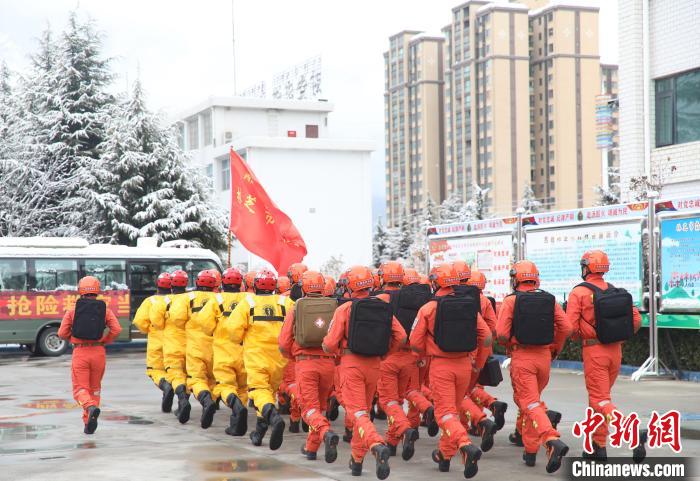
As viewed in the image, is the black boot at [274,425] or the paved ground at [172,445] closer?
the paved ground at [172,445]

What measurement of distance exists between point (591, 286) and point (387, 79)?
153381 millimetres

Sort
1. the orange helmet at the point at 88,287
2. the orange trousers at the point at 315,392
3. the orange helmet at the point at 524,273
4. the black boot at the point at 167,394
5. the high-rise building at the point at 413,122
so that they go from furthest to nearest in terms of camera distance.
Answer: the high-rise building at the point at 413,122
the black boot at the point at 167,394
the orange helmet at the point at 88,287
the orange helmet at the point at 524,273
the orange trousers at the point at 315,392

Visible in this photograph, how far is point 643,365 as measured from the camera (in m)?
16.5

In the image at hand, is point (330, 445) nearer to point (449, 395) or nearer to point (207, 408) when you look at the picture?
point (449, 395)

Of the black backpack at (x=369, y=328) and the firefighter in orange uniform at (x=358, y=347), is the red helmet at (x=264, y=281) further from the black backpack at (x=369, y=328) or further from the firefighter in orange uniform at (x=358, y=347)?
the black backpack at (x=369, y=328)

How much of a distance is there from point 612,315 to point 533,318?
0.80 meters

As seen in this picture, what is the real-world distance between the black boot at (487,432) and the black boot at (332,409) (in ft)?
9.25

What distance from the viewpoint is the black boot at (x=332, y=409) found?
12.4 m

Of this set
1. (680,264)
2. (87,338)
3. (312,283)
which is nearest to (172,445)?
(87,338)

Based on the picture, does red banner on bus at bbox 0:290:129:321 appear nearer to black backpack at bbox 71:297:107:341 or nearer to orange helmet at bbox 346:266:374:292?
black backpack at bbox 71:297:107:341

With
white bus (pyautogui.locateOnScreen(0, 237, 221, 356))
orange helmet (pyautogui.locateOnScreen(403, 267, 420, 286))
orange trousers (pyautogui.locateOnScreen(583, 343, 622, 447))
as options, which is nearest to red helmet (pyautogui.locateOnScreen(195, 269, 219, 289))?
orange helmet (pyautogui.locateOnScreen(403, 267, 420, 286))

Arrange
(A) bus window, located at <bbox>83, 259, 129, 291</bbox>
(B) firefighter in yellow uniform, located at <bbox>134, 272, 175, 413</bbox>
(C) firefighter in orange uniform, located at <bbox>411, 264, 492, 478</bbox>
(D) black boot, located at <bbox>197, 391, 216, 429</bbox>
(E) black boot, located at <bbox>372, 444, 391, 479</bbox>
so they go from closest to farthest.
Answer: (E) black boot, located at <bbox>372, 444, 391, 479</bbox> < (C) firefighter in orange uniform, located at <bbox>411, 264, 492, 478</bbox> < (D) black boot, located at <bbox>197, 391, 216, 429</bbox> < (B) firefighter in yellow uniform, located at <bbox>134, 272, 175, 413</bbox> < (A) bus window, located at <bbox>83, 259, 129, 291</bbox>

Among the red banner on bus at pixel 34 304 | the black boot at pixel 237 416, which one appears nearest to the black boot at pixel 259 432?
the black boot at pixel 237 416

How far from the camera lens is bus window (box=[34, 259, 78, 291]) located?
25292mm
